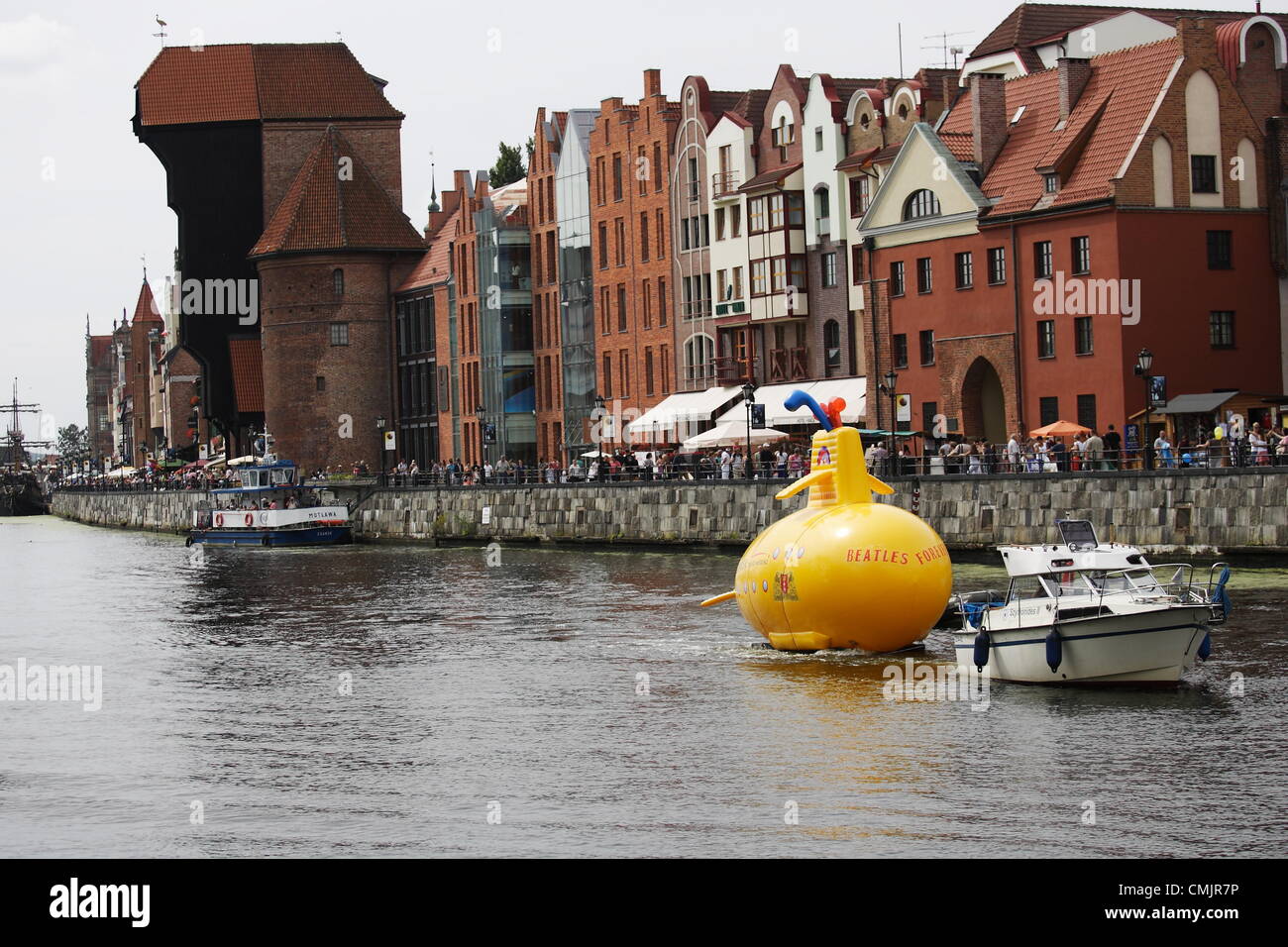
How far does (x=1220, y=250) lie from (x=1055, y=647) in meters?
36.3

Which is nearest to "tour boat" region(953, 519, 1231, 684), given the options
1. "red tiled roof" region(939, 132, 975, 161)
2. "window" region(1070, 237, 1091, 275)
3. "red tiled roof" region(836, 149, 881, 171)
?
"window" region(1070, 237, 1091, 275)

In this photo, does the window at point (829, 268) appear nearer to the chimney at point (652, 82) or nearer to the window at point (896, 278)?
the window at point (896, 278)

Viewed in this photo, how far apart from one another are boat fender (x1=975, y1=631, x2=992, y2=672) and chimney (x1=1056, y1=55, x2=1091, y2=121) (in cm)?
3866

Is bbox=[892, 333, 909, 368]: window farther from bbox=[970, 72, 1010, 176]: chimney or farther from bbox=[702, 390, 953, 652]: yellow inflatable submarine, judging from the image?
bbox=[702, 390, 953, 652]: yellow inflatable submarine

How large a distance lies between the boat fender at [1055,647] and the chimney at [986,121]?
41.2m

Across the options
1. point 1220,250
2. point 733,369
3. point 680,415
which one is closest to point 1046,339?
point 1220,250

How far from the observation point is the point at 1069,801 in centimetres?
2264

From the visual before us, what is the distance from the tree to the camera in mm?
138750

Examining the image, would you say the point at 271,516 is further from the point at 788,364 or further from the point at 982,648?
the point at 982,648

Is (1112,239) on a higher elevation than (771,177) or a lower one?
lower

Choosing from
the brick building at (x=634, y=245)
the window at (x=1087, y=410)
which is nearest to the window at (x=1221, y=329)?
the window at (x=1087, y=410)

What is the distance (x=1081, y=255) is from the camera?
63969 millimetres

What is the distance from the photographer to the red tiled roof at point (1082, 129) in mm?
63250
